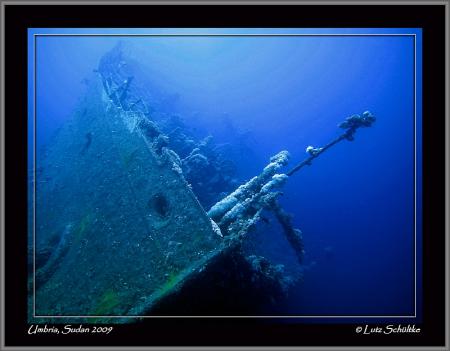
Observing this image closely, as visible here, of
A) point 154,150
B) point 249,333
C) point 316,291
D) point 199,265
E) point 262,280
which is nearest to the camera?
point 199,265

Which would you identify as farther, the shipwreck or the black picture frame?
the black picture frame

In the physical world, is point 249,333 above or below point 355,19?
below

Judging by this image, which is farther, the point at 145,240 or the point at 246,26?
the point at 246,26

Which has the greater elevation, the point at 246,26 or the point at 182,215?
the point at 246,26

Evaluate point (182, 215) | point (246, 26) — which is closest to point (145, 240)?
point (182, 215)

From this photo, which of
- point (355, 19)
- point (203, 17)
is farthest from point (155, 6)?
point (355, 19)

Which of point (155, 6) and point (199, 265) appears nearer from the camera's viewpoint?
point (199, 265)

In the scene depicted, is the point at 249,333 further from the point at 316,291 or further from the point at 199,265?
the point at 316,291

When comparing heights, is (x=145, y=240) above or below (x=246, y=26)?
below

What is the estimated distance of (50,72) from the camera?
183 feet

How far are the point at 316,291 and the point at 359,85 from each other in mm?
60906

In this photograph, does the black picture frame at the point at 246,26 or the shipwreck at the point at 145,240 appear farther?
the black picture frame at the point at 246,26

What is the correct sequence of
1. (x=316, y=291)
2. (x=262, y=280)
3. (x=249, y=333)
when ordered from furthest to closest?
(x=316, y=291), (x=249, y=333), (x=262, y=280)

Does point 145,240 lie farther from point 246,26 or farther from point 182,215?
point 246,26
